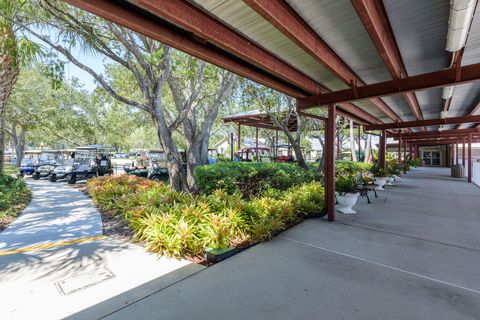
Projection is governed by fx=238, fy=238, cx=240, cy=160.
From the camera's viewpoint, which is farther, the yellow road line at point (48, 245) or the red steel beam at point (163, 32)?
the yellow road line at point (48, 245)

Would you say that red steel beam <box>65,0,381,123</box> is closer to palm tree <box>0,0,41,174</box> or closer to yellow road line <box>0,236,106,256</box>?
palm tree <box>0,0,41,174</box>

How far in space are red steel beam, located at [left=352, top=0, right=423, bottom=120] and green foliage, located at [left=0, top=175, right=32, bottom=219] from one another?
8555 millimetres

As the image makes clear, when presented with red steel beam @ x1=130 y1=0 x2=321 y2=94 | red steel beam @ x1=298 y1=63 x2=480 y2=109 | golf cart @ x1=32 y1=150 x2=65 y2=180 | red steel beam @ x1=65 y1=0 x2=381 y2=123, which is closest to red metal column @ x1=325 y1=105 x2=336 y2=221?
red steel beam @ x1=298 y1=63 x2=480 y2=109

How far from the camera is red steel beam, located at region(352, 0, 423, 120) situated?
2572 millimetres

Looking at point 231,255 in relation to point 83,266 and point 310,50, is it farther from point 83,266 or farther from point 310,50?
point 310,50

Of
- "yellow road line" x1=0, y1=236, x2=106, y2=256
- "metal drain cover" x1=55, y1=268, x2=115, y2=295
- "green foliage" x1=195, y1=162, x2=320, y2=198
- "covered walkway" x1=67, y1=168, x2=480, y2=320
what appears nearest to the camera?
"covered walkway" x1=67, y1=168, x2=480, y2=320

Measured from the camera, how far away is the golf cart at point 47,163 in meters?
14.9

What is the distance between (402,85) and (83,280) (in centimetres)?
619

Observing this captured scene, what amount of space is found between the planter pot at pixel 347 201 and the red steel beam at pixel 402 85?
260 cm

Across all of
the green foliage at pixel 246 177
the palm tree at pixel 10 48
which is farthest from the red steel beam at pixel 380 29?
the palm tree at pixel 10 48

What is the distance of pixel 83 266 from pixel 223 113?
17.7 metres

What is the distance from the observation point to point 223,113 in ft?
66.5

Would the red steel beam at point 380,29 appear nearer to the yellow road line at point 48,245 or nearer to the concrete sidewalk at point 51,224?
the yellow road line at point 48,245

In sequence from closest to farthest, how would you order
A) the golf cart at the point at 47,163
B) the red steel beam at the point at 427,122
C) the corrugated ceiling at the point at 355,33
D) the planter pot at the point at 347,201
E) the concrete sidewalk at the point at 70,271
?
1. the concrete sidewalk at the point at 70,271
2. the corrugated ceiling at the point at 355,33
3. the planter pot at the point at 347,201
4. the red steel beam at the point at 427,122
5. the golf cart at the point at 47,163
